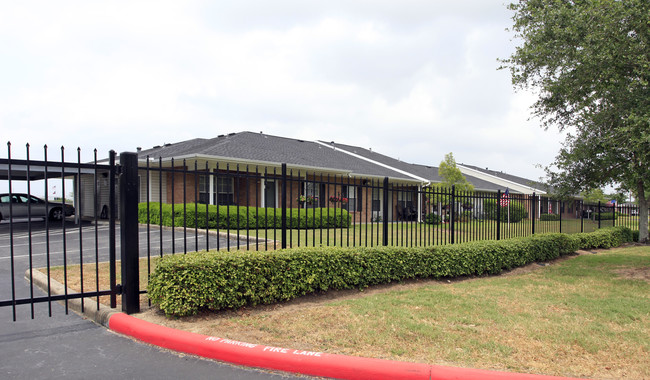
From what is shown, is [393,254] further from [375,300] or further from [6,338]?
[6,338]

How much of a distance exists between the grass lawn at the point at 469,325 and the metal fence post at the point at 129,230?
0.29 meters

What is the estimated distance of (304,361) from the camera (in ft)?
12.8

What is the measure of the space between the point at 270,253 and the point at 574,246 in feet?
37.8

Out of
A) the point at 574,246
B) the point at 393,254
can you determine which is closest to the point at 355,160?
the point at 574,246

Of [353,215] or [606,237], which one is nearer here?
Result: [353,215]

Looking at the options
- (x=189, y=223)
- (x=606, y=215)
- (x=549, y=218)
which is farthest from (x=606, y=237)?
(x=189, y=223)

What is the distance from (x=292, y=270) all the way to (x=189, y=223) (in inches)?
359

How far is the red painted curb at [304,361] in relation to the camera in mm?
3639

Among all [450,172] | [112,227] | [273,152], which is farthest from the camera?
[450,172]

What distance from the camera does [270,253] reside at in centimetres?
591

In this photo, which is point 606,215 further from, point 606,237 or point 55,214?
point 55,214

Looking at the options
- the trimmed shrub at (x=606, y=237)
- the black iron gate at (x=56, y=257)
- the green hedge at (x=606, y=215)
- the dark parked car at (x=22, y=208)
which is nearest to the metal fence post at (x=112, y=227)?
the black iron gate at (x=56, y=257)

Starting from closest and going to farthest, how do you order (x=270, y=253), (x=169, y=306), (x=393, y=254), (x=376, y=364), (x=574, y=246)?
(x=376, y=364)
(x=169, y=306)
(x=270, y=253)
(x=393, y=254)
(x=574, y=246)

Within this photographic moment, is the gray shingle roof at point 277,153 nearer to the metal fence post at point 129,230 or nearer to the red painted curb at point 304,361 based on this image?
the metal fence post at point 129,230
